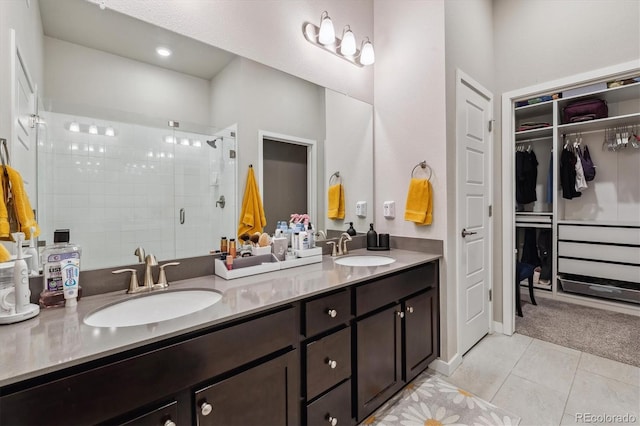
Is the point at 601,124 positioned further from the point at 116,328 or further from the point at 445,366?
the point at 116,328

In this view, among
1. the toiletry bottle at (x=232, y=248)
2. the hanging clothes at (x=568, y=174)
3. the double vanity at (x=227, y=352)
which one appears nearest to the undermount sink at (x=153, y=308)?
the double vanity at (x=227, y=352)

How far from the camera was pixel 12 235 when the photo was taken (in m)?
0.95

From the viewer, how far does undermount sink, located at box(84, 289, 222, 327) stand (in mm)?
1035

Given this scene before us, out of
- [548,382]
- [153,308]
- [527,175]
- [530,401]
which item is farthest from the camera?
[527,175]

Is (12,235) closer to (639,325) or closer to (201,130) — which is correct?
(201,130)

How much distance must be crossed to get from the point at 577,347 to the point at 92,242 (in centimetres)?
338

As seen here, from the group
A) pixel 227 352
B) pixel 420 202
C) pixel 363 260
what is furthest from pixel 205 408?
pixel 420 202

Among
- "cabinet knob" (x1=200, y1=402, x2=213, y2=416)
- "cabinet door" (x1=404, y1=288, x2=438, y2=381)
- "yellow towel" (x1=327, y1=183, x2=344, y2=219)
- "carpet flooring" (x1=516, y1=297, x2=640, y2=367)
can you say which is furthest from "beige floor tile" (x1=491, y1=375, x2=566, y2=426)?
"cabinet knob" (x1=200, y1=402, x2=213, y2=416)

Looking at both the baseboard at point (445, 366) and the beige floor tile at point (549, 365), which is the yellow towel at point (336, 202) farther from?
the beige floor tile at point (549, 365)

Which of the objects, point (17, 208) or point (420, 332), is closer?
point (17, 208)

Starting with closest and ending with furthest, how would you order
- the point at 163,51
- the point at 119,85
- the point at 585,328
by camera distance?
the point at 119,85 → the point at 163,51 → the point at 585,328

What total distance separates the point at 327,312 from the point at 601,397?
1.87 m

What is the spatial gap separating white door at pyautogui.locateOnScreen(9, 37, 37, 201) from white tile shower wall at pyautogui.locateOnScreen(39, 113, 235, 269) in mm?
36

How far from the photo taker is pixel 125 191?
4.24 feet
